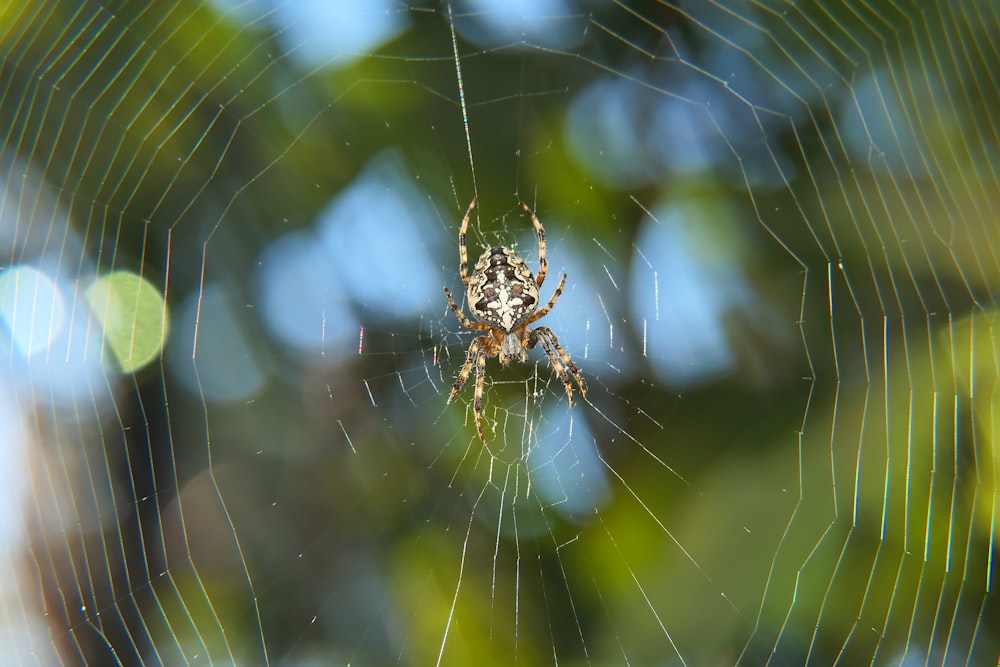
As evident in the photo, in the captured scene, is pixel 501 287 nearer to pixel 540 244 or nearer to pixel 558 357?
pixel 540 244

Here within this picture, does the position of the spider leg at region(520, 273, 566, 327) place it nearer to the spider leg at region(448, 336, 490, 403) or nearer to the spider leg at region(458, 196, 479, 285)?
the spider leg at region(448, 336, 490, 403)

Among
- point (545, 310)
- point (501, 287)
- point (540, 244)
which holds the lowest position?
point (545, 310)

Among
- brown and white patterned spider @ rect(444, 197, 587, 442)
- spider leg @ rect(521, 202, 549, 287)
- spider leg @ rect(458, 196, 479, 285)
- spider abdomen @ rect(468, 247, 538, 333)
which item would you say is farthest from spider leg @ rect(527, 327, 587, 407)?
spider leg @ rect(458, 196, 479, 285)

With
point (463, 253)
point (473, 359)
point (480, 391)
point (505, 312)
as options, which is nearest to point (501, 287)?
point (505, 312)

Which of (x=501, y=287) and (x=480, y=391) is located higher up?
(x=501, y=287)

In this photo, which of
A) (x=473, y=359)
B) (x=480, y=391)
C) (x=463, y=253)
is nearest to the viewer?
(x=480, y=391)

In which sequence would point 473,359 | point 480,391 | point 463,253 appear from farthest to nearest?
point 473,359 < point 463,253 < point 480,391
